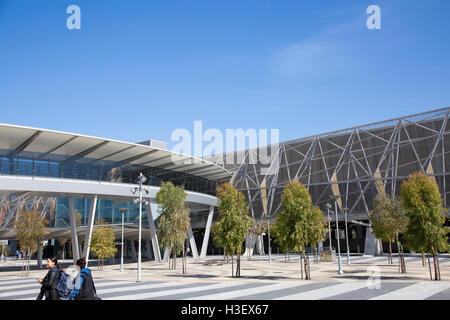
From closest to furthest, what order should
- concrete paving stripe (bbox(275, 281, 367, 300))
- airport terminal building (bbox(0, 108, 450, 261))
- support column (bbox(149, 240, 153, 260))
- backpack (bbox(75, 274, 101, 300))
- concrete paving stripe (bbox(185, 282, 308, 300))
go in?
backpack (bbox(75, 274, 101, 300)), concrete paving stripe (bbox(275, 281, 367, 300)), concrete paving stripe (bbox(185, 282, 308, 300)), airport terminal building (bbox(0, 108, 450, 261)), support column (bbox(149, 240, 153, 260))

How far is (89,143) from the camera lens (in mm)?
35500

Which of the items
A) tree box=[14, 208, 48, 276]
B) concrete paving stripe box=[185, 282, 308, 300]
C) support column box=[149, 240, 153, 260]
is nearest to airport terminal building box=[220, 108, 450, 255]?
support column box=[149, 240, 153, 260]

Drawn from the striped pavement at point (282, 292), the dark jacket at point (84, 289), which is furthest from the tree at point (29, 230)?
the dark jacket at point (84, 289)

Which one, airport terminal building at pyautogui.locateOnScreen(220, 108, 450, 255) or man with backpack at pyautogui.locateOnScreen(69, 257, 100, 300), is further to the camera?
airport terminal building at pyautogui.locateOnScreen(220, 108, 450, 255)

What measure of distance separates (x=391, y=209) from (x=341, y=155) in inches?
1153

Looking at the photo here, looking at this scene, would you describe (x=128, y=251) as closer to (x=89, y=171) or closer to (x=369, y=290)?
(x=89, y=171)

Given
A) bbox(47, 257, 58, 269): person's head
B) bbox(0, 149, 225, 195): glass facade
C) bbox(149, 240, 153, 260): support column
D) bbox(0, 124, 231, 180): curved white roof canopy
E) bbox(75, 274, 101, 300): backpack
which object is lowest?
bbox(149, 240, 153, 260): support column

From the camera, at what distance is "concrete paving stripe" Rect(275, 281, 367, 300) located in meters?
15.8

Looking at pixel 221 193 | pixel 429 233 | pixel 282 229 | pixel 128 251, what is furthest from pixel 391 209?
pixel 128 251

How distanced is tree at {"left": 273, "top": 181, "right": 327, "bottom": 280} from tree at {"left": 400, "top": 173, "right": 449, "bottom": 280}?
544cm

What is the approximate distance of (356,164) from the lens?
57.2 m

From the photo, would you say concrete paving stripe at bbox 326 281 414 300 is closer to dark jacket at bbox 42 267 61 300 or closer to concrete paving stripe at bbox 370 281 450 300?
concrete paving stripe at bbox 370 281 450 300

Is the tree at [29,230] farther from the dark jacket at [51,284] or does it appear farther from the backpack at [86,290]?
the backpack at [86,290]

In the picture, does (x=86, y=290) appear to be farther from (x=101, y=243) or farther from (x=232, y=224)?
(x=101, y=243)
